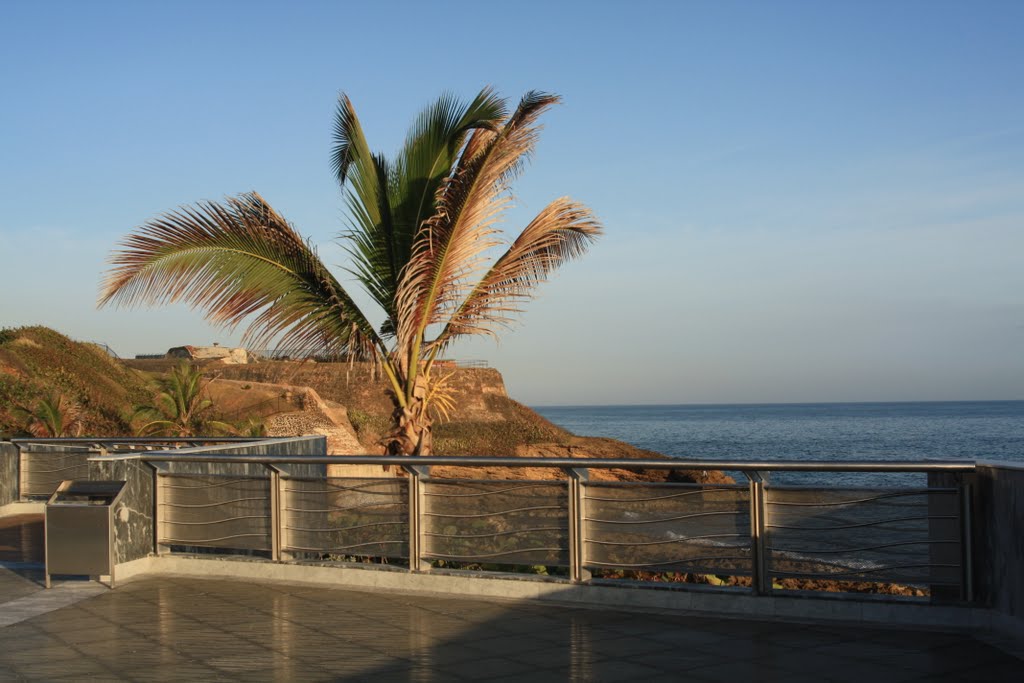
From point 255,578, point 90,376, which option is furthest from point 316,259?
point 90,376

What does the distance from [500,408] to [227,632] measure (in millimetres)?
63057

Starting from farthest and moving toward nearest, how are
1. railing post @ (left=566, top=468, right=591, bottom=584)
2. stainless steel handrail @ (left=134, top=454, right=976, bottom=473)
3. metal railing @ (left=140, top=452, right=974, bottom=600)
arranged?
1. railing post @ (left=566, top=468, right=591, bottom=584)
2. metal railing @ (left=140, top=452, right=974, bottom=600)
3. stainless steel handrail @ (left=134, top=454, right=976, bottom=473)

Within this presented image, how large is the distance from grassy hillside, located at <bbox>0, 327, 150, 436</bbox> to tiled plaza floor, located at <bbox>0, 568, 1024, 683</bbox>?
16.7 meters

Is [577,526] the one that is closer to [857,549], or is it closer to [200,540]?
[857,549]

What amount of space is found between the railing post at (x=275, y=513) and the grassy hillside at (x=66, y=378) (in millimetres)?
15552

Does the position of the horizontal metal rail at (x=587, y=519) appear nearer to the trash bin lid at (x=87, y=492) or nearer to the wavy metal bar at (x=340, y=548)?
the wavy metal bar at (x=340, y=548)

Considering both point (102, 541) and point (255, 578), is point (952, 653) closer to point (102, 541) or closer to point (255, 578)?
point (255, 578)

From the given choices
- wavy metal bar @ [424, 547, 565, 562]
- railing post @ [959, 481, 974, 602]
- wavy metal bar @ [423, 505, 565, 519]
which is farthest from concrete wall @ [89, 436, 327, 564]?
railing post @ [959, 481, 974, 602]

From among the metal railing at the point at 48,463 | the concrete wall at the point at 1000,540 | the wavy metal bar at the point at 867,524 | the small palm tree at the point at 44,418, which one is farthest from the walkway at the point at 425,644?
the small palm tree at the point at 44,418

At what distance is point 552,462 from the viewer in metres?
6.58

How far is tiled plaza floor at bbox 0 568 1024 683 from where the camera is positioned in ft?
16.7

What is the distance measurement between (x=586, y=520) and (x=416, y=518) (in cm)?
144

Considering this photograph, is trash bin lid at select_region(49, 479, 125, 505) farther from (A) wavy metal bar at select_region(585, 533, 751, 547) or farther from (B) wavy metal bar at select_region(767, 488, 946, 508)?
(B) wavy metal bar at select_region(767, 488, 946, 508)

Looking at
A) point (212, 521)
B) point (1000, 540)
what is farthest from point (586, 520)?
point (212, 521)
